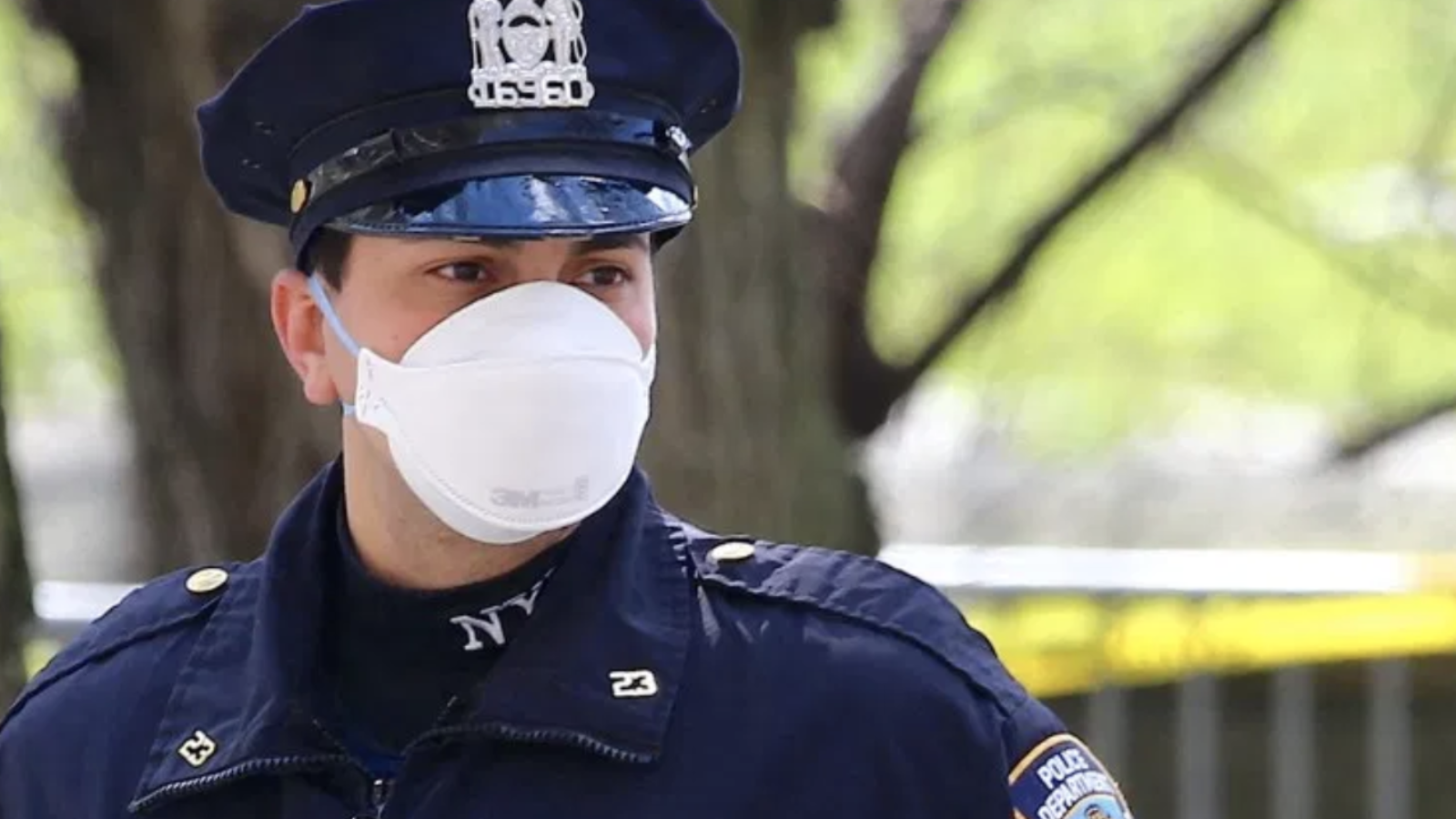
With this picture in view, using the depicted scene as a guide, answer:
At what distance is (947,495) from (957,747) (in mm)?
5704

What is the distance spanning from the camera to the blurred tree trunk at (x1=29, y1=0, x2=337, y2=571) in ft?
12.7

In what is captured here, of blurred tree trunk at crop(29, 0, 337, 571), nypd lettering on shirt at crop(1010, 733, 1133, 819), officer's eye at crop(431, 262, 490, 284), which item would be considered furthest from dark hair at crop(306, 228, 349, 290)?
blurred tree trunk at crop(29, 0, 337, 571)

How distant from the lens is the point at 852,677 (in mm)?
A: 1984

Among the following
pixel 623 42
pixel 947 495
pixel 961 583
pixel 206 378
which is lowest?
pixel 947 495

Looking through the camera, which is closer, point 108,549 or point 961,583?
point 961,583

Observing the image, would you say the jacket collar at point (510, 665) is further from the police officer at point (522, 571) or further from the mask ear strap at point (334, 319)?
the mask ear strap at point (334, 319)

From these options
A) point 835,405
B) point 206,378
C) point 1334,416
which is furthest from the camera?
point 1334,416

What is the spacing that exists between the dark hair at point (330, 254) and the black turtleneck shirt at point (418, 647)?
0.24 m

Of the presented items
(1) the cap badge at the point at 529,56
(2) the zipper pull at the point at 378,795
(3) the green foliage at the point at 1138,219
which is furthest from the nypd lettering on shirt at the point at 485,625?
(3) the green foliage at the point at 1138,219

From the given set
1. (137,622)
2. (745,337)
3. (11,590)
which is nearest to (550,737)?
(137,622)

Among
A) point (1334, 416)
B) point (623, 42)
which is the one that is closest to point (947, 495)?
point (1334, 416)

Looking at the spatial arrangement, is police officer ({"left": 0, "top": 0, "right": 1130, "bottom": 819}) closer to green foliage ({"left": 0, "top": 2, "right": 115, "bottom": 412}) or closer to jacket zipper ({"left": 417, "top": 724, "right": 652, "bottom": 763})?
jacket zipper ({"left": 417, "top": 724, "right": 652, "bottom": 763})

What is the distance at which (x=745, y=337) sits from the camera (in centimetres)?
396

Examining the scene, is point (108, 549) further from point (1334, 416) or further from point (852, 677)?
point (852, 677)
